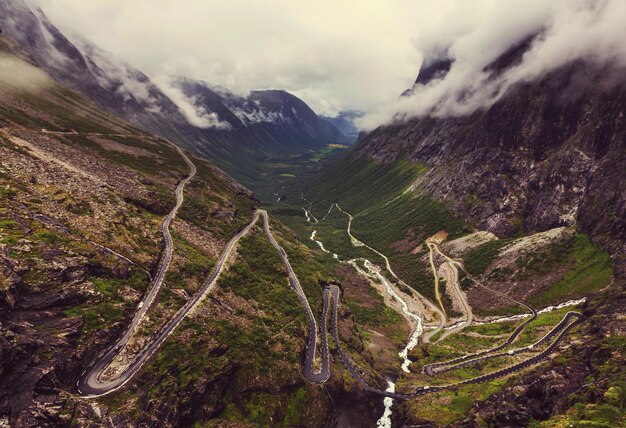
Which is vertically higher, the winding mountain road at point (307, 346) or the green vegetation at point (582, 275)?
the green vegetation at point (582, 275)

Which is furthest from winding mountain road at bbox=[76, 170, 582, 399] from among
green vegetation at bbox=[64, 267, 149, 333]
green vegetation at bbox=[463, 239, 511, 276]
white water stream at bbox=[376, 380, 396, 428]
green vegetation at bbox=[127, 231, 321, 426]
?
green vegetation at bbox=[463, 239, 511, 276]

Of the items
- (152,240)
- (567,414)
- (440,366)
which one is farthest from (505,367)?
(152,240)

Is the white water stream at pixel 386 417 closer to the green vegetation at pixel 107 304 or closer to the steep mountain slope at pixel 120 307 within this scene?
the steep mountain slope at pixel 120 307

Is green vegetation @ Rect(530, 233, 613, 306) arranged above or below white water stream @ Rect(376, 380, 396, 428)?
above

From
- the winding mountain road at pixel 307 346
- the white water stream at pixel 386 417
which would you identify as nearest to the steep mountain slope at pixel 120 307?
the winding mountain road at pixel 307 346

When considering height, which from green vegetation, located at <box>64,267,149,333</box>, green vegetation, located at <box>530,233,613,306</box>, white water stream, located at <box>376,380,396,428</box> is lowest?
Result: green vegetation, located at <box>64,267,149,333</box>

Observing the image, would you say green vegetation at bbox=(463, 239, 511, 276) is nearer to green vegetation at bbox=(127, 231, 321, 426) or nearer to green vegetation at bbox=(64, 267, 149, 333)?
green vegetation at bbox=(127, 231, 321, 426)

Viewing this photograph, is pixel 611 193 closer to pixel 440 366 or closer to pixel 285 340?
pixel 440 366

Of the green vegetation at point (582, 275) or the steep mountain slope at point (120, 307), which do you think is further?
the green vegetation at point (582, 275)

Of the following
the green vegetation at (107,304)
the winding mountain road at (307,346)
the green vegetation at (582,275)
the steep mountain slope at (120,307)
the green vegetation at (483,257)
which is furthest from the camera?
the green vegetation at (483,257)

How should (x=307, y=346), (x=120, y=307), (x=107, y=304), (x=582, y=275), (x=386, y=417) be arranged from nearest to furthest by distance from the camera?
(x=107, y=304) < (x=120, y=307) < (x=386, y=417) < (x=307, y=346) < (x=582, y=275)

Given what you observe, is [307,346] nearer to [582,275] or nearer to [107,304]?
[107,304]

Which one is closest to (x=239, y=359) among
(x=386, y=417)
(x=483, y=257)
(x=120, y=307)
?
(x=120, y=307)
